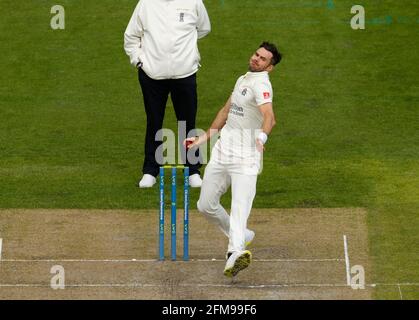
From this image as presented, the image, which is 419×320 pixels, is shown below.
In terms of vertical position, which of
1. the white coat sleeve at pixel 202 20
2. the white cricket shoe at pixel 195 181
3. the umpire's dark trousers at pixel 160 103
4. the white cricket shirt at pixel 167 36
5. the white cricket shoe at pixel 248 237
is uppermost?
the white coat sleeve at pixel 202 20

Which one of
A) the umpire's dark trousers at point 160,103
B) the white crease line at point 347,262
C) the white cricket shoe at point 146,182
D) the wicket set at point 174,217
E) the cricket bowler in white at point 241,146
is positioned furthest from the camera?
the white cricket shoe at point 146,182

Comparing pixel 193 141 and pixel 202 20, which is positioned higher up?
pixel 202 20

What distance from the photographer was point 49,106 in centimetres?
2227

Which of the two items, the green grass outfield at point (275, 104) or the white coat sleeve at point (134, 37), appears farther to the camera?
the white coat sleeve at point (134, 37)

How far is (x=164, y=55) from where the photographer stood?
18.5 metres

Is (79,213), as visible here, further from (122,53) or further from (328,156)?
(122,53)

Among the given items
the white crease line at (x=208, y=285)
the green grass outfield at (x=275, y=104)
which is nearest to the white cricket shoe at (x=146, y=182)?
the green grass outfield at (x=275, y=104)

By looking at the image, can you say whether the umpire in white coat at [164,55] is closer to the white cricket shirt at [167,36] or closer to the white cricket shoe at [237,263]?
the white cricket shirt at [167,36]

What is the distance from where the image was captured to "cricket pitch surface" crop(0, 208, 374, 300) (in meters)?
15.1

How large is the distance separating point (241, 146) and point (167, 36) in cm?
316

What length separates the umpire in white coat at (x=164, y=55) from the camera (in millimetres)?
18547

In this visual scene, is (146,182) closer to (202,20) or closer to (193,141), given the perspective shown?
(202,20)

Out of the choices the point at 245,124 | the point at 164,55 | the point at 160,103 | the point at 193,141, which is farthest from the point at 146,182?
the point at 245,124
